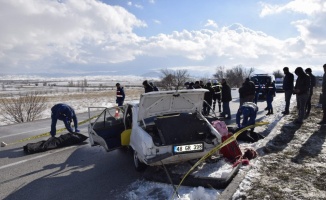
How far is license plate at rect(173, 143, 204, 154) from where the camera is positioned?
17.9ft

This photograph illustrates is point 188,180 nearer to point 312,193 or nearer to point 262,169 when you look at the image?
point 262,169

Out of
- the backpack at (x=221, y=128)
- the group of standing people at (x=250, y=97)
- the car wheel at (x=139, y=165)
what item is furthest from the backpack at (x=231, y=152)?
the car wheel at (x=139, y=165)

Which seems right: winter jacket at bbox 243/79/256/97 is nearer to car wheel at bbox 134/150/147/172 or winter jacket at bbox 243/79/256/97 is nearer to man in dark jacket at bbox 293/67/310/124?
man in dark jacket at bbox 293/67/310/124

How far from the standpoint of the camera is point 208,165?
611 cm

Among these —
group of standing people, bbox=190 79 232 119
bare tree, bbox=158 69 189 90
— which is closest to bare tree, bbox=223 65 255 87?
bare tree, bbox=158 69 189 90

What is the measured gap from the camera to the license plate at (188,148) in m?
5.45

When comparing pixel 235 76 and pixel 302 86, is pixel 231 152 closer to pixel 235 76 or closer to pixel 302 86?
pixel 302 86

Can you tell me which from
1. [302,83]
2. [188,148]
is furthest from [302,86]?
[188,148]

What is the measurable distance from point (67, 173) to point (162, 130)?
2310 millimetres

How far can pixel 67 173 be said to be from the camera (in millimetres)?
6266

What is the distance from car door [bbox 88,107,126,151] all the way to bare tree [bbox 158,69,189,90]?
125ft

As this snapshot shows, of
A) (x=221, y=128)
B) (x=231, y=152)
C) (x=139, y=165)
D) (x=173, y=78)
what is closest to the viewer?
(x=139, y=165)

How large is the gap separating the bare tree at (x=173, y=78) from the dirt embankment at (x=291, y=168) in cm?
3825

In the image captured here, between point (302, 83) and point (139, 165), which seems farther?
point (302, 83)
